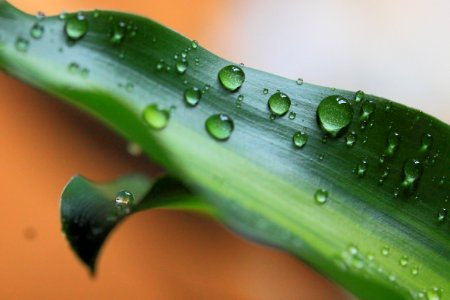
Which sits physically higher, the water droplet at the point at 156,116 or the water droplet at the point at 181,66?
the water droplet at the point at 181,66

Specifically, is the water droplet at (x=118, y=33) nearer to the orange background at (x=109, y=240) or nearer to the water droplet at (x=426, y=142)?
the water droplet at (x=426, y=142)

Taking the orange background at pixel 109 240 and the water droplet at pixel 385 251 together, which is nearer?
the water droplet at pixel 385 251

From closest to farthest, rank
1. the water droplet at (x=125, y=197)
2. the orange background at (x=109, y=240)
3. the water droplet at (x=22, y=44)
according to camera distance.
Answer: the water droplet at (x=22, y=44) < the water droplet at (x=125, y=197) < the orange background at (x=109, y=240)

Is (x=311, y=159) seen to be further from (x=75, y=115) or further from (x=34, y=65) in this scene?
(x=75, y=115)

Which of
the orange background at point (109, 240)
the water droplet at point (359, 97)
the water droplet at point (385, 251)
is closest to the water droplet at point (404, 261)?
the water droplet at point (385, 251)

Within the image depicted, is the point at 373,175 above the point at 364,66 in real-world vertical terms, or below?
below

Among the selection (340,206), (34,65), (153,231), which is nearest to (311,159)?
(340,206)
